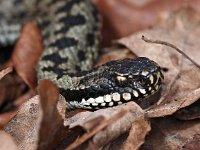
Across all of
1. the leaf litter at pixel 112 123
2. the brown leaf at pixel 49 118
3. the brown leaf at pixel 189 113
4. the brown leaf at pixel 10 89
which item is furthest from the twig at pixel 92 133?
the brown leaf at pixel 10 89

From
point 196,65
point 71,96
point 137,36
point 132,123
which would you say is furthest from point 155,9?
point 132,123

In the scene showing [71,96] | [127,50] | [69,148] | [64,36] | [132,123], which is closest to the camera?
[69,148]

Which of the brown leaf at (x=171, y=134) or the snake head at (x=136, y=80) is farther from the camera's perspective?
the snake head at (x=136, y=80)

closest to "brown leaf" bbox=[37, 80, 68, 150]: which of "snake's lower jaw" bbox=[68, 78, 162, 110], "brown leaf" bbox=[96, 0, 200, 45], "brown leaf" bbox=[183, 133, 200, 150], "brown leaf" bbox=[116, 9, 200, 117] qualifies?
"snake's lower jaw" bbox=[68, 78, 162, 110]

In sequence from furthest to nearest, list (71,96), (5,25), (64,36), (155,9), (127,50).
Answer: (5,25) < (155,9) < (64,36) < (127,50) < (71,96)

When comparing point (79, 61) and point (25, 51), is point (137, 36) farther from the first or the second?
point (25, 51)

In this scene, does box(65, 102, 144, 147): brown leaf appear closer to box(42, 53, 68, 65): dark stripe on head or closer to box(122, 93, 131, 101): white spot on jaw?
box(122, 93, 131, 101): white spot on jaw

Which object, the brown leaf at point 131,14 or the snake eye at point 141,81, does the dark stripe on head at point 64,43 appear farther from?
the snake eye at point 141,81

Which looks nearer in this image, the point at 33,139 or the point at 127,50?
the point at 33,139
